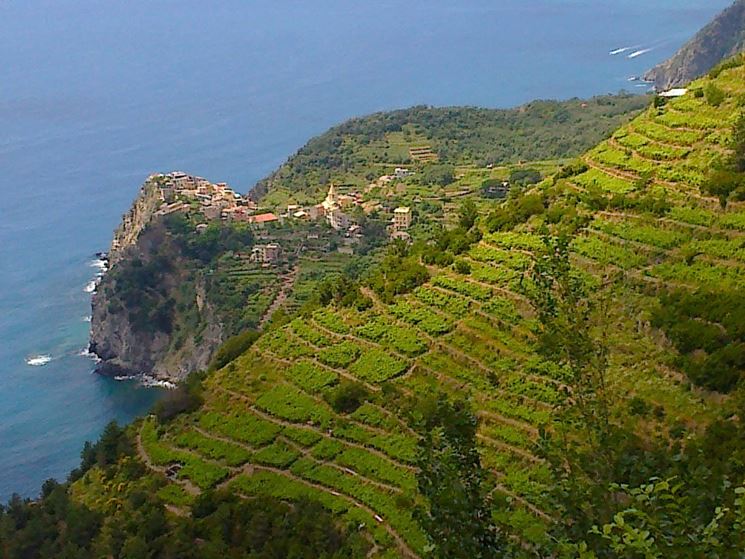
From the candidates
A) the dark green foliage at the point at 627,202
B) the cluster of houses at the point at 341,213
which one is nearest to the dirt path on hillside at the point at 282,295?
the cluster of houses at the point at 341,213

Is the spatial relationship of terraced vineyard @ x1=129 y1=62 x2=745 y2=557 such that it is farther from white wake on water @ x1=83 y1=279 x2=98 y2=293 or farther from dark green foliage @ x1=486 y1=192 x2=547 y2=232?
white wake on water @ x1=83 y1=279 x2=98 y2=293

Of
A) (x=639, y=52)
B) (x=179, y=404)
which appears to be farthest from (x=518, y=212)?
(x=639, y=52)

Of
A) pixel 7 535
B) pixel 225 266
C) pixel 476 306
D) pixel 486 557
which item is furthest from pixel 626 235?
pixel 225 266

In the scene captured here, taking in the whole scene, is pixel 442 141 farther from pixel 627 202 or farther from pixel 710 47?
pixel 627 202

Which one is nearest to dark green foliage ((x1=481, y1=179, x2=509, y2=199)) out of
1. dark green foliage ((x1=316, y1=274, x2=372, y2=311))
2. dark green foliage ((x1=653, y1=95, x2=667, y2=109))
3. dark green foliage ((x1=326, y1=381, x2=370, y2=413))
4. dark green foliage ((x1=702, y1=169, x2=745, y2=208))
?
dark green foliage ((x1=653, y1=95, x2=667, y2=109))

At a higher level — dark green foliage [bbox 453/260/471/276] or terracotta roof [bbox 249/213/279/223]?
dark green foliage [bbox 453/260/471/276]

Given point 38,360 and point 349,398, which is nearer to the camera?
point 349,398
